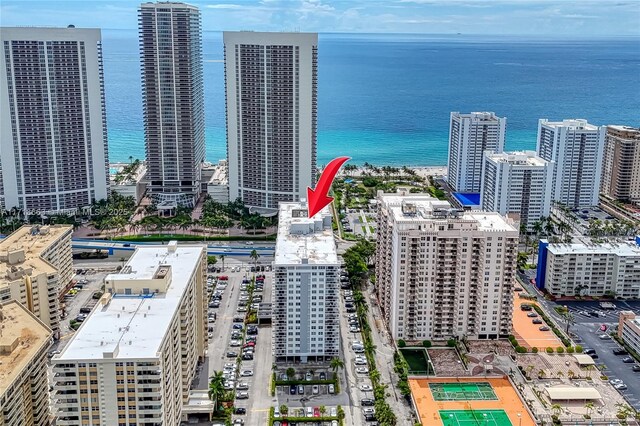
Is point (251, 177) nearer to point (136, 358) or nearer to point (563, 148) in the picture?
point (563, 148)

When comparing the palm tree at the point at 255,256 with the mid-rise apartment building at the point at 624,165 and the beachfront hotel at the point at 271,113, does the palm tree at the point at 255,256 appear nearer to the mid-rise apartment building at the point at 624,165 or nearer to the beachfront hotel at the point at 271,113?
the beachfront hotel at the point at 271,113

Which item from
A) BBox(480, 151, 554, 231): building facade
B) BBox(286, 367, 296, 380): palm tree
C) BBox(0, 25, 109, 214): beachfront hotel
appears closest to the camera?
BBox(286, 367, 296, 380): palm tree

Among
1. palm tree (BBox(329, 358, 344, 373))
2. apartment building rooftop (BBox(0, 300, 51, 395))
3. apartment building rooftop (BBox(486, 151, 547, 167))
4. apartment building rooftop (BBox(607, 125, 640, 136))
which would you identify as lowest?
palm tree (BBox(329, 358, 344, 373))

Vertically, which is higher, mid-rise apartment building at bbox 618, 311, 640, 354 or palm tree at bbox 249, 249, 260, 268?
palm tree at bbox 249, 249, 260, 268

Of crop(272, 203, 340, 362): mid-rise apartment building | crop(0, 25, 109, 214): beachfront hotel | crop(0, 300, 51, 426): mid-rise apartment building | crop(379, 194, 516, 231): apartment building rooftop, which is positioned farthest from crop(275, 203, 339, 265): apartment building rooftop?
crop(0, 25, 109, 214): beachfront hotel

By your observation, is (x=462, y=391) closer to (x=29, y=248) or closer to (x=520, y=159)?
(x=29, y=248)

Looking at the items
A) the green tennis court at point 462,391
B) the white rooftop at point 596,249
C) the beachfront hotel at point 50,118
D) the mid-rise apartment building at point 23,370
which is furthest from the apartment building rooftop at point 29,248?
the white rooftop at point 596,249

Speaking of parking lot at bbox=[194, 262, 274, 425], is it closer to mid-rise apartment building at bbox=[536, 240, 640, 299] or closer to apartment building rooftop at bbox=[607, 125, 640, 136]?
mid-rise apartment building at bbox=[536, 240, 640, 299]

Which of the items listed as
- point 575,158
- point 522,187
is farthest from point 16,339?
point 575,158

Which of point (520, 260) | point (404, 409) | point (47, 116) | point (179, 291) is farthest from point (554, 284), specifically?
point (47, 116)
